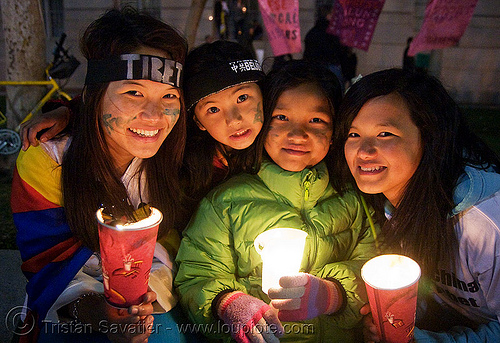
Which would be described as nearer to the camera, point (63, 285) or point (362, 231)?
point (63, 285)

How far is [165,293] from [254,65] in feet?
5.11

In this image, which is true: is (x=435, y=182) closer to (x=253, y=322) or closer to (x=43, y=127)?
(x=253, y=322)

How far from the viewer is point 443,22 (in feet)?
23.6

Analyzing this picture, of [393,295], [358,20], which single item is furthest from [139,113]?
[358,20]

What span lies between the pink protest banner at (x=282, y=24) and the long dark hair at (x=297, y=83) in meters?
4.13

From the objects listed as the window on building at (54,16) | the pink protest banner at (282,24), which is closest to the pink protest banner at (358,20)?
the pink protest banner at (282,24)

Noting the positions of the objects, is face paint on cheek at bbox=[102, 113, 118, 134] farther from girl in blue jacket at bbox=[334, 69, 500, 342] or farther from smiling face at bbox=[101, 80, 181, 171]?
girl in blue jacket at bbox=[334, 69, 500, 342]

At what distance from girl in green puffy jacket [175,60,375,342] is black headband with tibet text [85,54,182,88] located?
0.74 m

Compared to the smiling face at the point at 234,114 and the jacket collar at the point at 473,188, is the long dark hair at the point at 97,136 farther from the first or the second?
the jacket collar at the point at 473,188

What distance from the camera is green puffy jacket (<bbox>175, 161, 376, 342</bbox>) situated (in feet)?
8.30

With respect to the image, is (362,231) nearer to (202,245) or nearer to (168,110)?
(202,245)

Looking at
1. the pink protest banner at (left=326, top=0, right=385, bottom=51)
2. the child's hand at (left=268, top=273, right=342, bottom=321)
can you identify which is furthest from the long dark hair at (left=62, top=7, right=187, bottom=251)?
the pink protest banner at (left=326, top=0, right=385, bottom=51)

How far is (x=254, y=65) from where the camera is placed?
2.83 meters

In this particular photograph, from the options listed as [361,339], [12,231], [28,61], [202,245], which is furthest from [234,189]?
[28,61]
